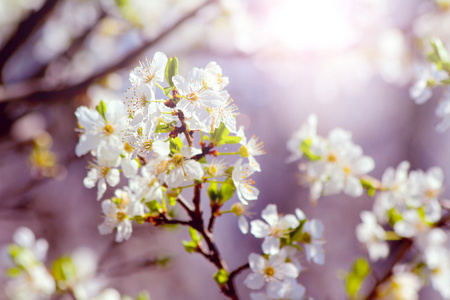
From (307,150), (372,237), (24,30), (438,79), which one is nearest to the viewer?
(438,79)

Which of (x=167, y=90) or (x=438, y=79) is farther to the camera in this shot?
→ (x=438, y=79)

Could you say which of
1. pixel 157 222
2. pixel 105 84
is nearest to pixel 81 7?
pixel 105 84

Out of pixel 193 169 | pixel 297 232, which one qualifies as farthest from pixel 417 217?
pixel 193 169

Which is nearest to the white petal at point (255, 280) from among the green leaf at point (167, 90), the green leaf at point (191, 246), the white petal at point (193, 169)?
the green leaf at point (191, 246)

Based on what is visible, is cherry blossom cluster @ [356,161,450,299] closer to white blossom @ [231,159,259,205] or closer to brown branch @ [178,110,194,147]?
white blossom @ [231,159,259,205]

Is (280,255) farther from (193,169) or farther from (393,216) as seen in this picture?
(393,216)
